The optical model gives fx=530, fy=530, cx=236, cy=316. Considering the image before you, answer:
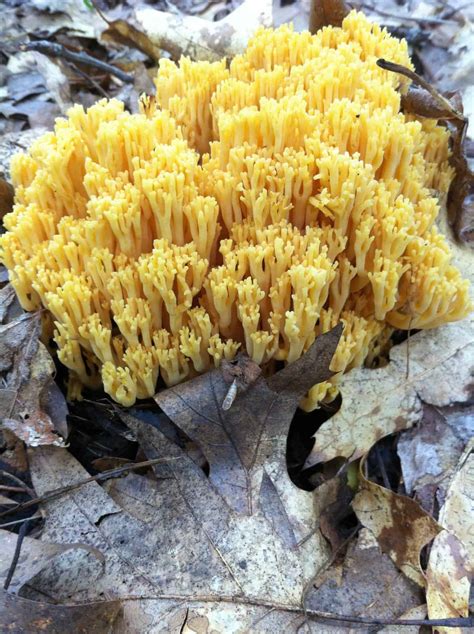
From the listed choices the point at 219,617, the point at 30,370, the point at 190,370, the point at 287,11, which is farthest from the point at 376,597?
the point at 287,11

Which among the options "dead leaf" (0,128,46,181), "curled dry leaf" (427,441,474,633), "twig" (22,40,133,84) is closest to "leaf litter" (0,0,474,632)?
"curled dry leaf" (427,441,474,633)

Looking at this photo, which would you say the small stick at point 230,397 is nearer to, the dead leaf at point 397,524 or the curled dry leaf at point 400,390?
the curled dry leaf at point 400,390

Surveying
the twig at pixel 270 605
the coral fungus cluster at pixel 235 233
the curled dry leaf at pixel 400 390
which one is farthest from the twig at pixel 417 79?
the twig at pixel 270 605

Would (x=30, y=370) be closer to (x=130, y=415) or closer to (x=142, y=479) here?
(x=130, y=415)

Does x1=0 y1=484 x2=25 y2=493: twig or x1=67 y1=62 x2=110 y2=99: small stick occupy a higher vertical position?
x1=67 y1=62 x2=110 y2=99: small stick

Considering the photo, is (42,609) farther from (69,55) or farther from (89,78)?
(69,55)

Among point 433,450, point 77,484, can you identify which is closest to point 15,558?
point 77,484

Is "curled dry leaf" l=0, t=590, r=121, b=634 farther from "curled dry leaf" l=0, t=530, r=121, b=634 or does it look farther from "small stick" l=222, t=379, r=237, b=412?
"small stick" l=222, t=379, r=237, b=412
